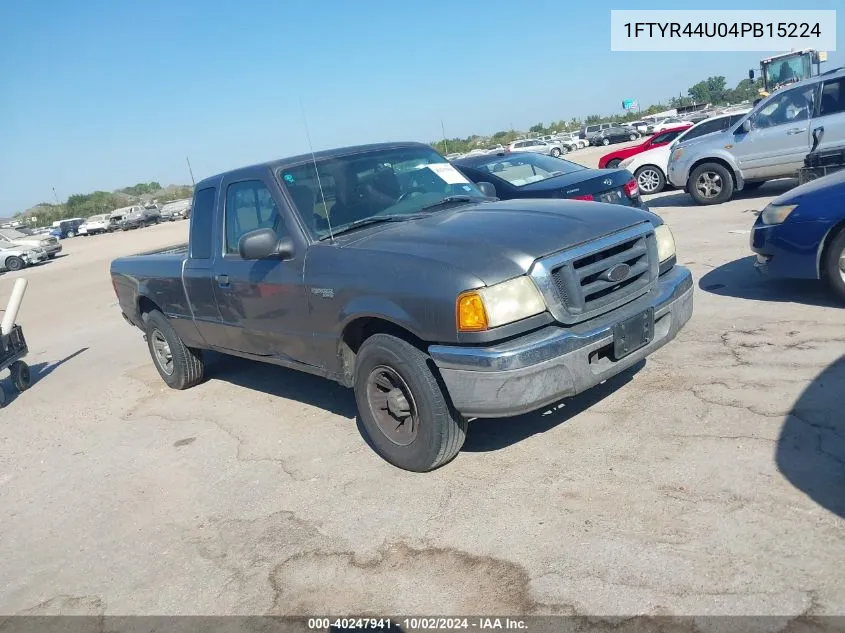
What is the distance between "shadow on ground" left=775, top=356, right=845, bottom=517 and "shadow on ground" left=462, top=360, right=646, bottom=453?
3.86 ft

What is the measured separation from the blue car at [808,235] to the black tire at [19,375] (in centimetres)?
777

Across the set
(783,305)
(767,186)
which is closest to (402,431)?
(783,305)

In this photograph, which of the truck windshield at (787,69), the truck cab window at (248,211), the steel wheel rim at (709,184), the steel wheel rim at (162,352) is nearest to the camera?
the truck cab window at (248,211)

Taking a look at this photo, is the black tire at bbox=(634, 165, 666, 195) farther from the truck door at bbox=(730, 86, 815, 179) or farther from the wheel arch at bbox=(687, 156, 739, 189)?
the truck door at bbox=(730, 86, 815, 179)

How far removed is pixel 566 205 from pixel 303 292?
1786 mm

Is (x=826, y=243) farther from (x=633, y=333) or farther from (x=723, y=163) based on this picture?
(x=723, y=163)

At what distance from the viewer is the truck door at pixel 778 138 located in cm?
1076

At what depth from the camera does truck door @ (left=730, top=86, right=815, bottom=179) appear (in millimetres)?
10758

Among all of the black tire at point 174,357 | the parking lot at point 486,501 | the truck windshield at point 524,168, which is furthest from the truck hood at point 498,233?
the truck windshield at point 524,168

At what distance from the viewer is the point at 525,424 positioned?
459 centimetres

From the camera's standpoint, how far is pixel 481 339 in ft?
11.6

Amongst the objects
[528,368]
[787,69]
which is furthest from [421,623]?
[787,69]

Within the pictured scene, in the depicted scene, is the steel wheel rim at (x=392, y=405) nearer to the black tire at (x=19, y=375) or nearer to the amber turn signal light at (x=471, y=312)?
the amber turn signal light at (x=471, y=312)

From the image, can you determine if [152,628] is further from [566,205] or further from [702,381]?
[702,381]
